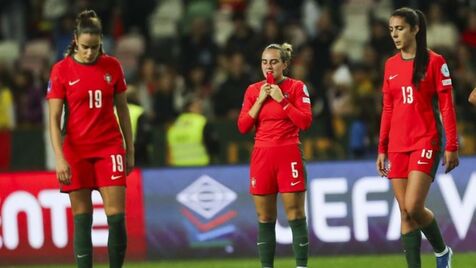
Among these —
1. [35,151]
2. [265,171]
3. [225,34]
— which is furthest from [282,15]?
[265,171]

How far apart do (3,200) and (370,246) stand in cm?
400

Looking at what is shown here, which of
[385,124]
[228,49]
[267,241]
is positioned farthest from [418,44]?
[228,49]

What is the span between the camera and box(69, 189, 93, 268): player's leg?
1068 cm

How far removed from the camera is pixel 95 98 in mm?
10750

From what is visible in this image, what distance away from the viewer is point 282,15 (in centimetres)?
2189

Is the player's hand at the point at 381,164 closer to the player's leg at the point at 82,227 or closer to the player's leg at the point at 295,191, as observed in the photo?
the player's leg at the point at 295,191

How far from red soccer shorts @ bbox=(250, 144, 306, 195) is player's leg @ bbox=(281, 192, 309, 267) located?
8cm

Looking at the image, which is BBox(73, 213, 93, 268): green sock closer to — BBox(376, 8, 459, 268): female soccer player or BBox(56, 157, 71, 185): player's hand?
BBox(56, 157, 71, 185): player's hand

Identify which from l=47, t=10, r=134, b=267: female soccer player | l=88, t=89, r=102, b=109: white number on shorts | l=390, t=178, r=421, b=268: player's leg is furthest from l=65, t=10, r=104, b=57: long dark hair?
l=390, t=178, r=421, b=268: player's leg

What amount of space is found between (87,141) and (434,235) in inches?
112

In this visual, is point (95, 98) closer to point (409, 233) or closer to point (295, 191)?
point (295, 191)

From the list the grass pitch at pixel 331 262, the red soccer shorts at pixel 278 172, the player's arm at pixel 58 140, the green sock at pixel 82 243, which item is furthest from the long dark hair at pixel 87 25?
the grass pitch at pixel 331 262

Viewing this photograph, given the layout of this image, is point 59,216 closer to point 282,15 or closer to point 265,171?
point 265,171

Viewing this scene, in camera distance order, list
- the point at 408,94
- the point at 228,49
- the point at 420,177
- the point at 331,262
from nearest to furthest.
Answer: the point at 420,177, the point at 408,94, the point at 331,262, the point at 228,49
